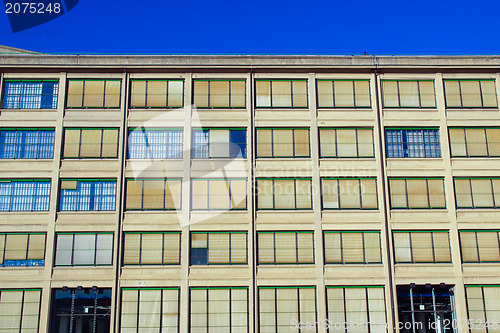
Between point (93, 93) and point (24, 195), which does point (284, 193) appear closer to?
point (93, 93)

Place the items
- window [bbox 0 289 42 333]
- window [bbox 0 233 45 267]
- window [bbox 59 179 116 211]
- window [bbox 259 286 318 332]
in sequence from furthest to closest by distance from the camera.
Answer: window [bbox 59 179 116 211] < window [bbox 0 233 45 267] < window [bbox 259 286 318 332] < window [bbox 0 289 42 333]

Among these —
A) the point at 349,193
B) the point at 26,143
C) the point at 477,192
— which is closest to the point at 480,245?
the point at 477,192

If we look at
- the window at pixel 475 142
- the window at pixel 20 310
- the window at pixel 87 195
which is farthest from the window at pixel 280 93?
the window at pixel 20 310

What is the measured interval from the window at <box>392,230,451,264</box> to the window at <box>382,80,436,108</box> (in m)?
8.69

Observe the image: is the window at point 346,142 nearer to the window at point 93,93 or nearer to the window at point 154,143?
the window at point 154,143

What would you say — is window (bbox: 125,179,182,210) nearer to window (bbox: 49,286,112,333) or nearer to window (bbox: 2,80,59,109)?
window (bbox: 49,286,112,333)

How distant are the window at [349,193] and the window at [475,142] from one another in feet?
20.3

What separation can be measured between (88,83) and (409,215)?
75.8 feet

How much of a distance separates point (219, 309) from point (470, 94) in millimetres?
22258

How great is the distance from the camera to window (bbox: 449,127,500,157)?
33906 mm

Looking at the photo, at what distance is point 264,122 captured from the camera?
34000 mm

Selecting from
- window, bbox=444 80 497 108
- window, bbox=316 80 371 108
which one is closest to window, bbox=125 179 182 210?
window, bbox=316 80 371 108

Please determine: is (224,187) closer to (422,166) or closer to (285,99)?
(285,99)

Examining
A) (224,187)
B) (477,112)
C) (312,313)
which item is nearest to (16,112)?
(224,187)
